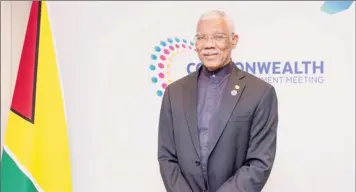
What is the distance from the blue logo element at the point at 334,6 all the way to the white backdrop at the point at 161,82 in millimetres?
30

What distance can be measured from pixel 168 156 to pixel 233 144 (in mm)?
286

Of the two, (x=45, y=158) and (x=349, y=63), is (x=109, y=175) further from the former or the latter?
(x=349, y=63)

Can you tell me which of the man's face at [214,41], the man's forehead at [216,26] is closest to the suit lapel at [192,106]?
the man's face at [214,41]

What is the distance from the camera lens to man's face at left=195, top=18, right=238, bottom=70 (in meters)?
1.65

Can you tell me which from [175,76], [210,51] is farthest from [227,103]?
[175,76]

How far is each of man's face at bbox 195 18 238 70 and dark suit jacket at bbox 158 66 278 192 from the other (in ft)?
0.40

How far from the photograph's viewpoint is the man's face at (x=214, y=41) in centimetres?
165

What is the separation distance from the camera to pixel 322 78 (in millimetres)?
2428

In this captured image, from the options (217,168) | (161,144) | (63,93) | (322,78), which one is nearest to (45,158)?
(63,93)

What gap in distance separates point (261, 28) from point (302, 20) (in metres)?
0.24

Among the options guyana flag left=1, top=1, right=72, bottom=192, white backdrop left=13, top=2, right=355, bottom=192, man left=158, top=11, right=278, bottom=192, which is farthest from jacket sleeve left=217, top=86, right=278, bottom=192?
guyana flag left=1, top=1, right=72, bottom=192

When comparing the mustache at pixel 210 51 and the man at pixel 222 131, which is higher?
the mustache at pixel 210 51

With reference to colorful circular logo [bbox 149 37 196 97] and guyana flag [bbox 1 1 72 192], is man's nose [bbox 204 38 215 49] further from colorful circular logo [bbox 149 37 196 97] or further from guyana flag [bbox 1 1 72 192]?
guyana flag [bbox 1 1 72 192]

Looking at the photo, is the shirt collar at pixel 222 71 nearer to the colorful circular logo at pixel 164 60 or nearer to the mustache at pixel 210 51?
the mustache at pixel 210 51
